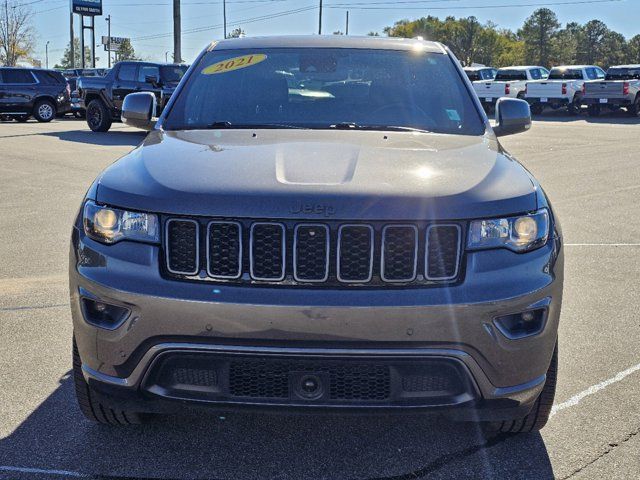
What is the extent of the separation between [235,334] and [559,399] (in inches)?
72.5

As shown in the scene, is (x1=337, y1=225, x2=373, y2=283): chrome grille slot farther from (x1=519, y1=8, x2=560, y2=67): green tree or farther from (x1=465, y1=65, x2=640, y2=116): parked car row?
(x1=519, y1=8, x2=560, y2=67): green tree

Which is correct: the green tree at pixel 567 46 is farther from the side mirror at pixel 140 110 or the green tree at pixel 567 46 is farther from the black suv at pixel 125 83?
the side mirror at pixel 140 110

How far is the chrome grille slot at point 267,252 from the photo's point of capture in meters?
2.91

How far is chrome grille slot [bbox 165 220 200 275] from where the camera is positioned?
9.68 ft

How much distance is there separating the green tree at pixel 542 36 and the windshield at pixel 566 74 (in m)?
68.9

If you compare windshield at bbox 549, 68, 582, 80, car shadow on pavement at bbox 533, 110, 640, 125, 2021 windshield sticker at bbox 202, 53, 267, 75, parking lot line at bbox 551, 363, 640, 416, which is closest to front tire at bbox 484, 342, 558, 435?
parking lot line at bbox 551, 363, 640, 416

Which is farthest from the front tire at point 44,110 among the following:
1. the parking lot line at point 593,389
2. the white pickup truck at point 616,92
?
the parking lot line at point 593,389

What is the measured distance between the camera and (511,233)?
3016mm

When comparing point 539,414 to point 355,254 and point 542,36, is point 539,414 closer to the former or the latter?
point 355,254

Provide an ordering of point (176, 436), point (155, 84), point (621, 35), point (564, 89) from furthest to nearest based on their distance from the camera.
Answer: point (621, 35) → point (564, 89) → point (155, 84) → point (176, 436)

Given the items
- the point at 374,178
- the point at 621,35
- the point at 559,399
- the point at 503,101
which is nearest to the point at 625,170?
the point at 503,101

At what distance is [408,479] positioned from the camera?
123 inches

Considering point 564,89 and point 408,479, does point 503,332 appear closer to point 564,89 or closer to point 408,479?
point 408,479

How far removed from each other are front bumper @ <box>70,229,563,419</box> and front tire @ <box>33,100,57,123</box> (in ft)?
79.5
